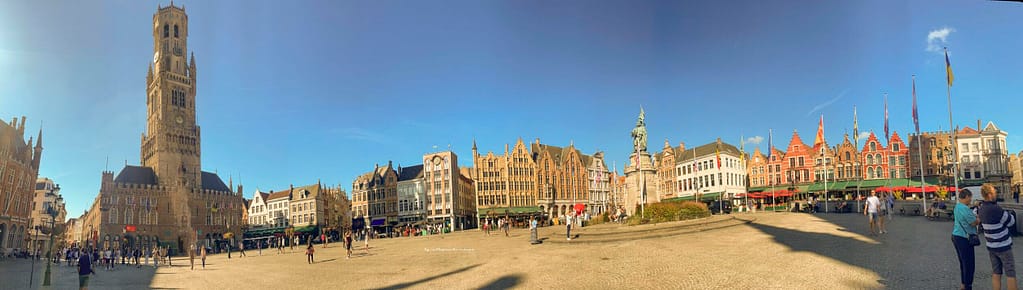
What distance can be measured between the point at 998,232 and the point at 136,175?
97.1 metres

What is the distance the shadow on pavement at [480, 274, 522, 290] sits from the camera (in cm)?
1535

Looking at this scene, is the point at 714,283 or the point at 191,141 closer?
the point at 714,283

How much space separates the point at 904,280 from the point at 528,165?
76.2 m

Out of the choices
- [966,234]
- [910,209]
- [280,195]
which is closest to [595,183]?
[280,195]

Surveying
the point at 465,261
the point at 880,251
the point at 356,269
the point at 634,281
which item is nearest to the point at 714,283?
the point at 634,281

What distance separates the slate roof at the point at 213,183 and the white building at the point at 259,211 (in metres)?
9.53

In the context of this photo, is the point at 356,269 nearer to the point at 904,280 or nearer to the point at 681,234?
the point at 681,234

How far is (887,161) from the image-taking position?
73125 millimetres

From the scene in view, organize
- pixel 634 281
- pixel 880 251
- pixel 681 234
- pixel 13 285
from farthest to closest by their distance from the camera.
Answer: pixel 681 234 < pixel 13 285 < pixel 880 251 < pixel 634 281

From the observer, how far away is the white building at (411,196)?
273 ft

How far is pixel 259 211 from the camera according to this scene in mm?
106125

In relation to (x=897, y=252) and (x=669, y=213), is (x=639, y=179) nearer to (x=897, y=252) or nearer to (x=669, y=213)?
(x=669, y=213)

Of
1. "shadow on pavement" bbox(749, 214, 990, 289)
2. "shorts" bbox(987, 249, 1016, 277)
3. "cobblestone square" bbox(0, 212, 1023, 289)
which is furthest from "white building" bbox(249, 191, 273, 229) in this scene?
"shorts" bbox(987, 249, 1016, 277)

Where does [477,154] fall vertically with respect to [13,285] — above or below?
above
